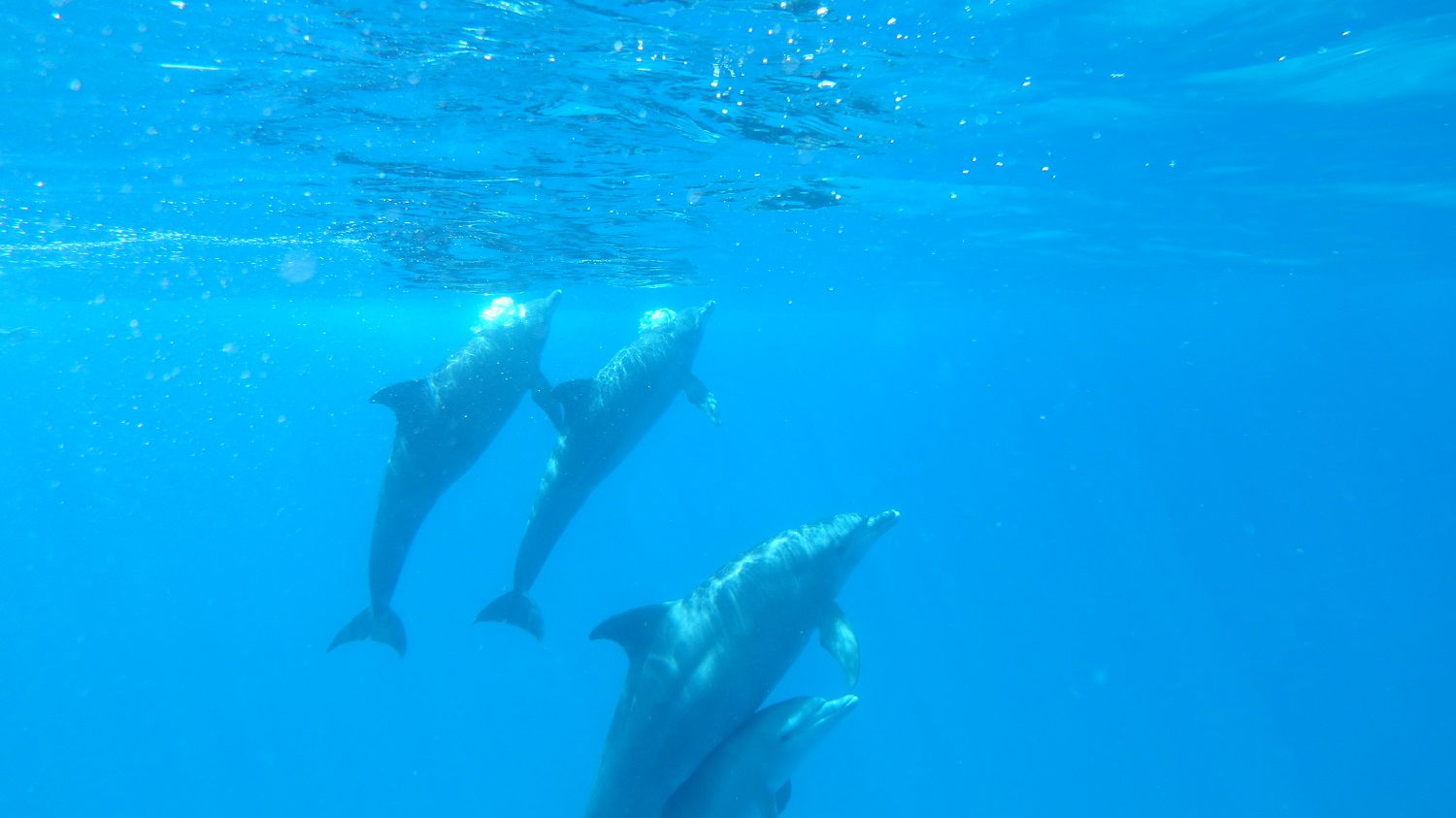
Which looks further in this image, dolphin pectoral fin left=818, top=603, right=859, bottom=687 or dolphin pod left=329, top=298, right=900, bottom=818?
dolphin pectoral fin left=818, top=603, right=859, bottom=687

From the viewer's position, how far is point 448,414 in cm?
982

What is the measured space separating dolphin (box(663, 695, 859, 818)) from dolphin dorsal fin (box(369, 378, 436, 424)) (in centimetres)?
513

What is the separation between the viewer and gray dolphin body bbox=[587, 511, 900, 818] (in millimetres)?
7371

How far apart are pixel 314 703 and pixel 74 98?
42729 mm

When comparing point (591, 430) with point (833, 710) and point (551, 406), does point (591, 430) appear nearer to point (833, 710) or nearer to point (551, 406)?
point (551, 406)

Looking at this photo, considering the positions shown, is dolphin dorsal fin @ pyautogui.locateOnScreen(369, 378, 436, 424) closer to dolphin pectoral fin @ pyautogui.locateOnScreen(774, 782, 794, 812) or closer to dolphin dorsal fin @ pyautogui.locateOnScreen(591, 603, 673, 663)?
dolphin dorsal fin @ pyautogui.locateOnScreen(591, 603, 673, 663)

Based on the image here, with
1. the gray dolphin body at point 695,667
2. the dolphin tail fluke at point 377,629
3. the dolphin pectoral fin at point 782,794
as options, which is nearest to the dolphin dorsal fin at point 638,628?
the gray dolphin body at point 695,667

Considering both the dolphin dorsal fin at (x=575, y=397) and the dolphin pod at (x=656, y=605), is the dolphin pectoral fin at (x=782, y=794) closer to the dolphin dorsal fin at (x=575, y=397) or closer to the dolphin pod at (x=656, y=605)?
the dolphin pod at (x=656, y=605)

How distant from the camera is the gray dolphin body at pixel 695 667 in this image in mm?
7371

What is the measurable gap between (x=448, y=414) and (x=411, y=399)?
0.45m

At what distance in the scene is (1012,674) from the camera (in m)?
49.2

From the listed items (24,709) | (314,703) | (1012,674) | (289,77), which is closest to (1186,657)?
(1012,674)

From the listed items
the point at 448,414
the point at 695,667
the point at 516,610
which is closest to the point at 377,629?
the point at 516,610

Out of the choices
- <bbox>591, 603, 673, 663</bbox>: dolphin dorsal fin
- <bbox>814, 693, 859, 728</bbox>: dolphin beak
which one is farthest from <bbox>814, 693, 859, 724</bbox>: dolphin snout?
<bbox>591, 603, 673, 663</bbox>: dolphin dorsal fin
